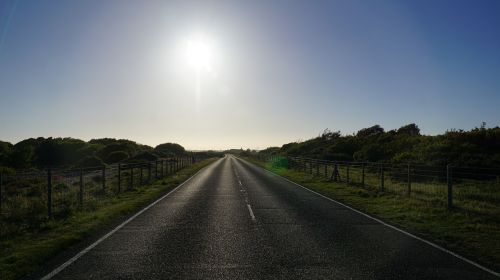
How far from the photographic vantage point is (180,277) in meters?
6.59

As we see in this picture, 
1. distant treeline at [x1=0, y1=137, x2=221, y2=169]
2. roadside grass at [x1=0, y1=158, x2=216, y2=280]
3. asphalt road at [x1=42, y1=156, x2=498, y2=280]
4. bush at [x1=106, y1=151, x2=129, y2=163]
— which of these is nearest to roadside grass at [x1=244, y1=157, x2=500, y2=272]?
asphalt road at [x1=42, y1=156, x2=498, y2=280]

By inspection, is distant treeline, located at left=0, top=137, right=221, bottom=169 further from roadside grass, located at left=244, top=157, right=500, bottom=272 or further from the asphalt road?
the asphalt road

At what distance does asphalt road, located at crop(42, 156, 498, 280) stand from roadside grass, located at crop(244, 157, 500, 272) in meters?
0.76

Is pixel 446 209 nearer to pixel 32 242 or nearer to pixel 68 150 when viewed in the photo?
pixel 32 242

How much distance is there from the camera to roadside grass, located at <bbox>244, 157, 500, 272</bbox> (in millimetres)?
9164

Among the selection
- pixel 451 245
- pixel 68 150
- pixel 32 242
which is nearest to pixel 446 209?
pixel 451 245

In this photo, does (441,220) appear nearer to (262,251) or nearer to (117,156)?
(262,251)

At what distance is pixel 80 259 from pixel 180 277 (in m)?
2.47

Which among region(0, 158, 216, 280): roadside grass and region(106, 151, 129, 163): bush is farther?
region(106, 151, 129, 163): bush

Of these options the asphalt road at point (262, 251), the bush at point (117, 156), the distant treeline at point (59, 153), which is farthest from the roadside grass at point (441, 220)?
the bush at point (117, 156)

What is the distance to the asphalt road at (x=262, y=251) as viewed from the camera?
22.6 ft

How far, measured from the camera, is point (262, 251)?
8.48m

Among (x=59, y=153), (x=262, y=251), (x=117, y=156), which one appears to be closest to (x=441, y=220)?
(x=262, y=251)

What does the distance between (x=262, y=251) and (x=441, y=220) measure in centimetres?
726
